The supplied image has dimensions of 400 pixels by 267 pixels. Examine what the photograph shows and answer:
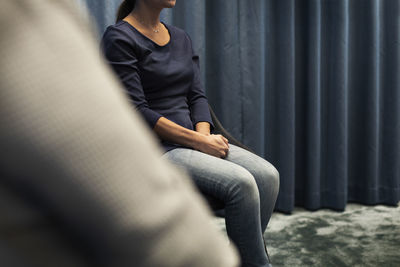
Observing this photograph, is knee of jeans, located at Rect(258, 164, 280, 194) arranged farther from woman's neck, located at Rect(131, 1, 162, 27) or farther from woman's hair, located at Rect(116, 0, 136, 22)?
woman's hair, located at Rect(116, 0, 136, 22)

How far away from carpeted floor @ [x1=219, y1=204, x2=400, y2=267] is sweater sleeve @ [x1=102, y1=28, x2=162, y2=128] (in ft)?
2.88

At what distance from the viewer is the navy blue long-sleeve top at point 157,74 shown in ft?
4.00

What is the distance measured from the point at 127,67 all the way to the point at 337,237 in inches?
52.7

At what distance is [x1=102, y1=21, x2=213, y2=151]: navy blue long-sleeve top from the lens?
1221 mm

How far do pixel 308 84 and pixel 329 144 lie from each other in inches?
16.5

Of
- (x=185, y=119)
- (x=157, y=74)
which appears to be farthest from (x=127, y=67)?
(x=185, y=119)

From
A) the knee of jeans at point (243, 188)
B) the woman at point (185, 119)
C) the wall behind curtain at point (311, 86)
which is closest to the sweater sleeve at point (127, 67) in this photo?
the woman at point (185, 119)

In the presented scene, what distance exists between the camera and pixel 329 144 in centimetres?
236

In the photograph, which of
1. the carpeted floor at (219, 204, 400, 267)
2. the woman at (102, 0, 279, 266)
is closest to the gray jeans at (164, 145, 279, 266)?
the woman at (102, 0, 279, 266)

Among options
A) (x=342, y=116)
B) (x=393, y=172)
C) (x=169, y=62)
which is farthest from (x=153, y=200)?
(x=393, y=172)

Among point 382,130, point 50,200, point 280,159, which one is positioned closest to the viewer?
point 50,200

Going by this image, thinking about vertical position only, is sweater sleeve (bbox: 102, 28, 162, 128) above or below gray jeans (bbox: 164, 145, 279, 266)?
above

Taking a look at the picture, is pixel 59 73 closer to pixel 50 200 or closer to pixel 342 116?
pixel 50 200

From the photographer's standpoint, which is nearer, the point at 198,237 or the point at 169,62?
the point at 198,237
